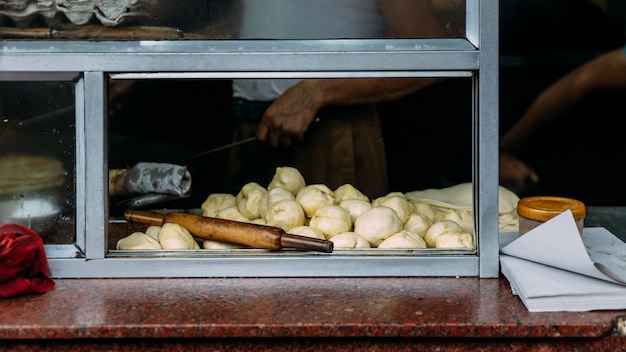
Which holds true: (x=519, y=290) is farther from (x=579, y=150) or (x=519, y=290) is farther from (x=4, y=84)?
(x=579, y=150)

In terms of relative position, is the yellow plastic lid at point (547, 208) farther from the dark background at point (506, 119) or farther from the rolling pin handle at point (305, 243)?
the dark background at point (506, 119)

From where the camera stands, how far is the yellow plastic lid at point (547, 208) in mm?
1744

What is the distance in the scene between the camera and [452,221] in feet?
6.38

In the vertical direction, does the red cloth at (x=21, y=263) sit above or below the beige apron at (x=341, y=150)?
below

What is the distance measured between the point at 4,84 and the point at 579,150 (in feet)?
12.4

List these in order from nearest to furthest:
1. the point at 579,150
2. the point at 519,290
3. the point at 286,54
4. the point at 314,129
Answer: the point at 519,290, the point at 286,54, the point at 314,129, the point at 579,150

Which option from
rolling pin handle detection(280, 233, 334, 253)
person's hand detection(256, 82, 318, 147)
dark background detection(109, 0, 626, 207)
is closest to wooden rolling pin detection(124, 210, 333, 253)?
rolling pin handle detection(280, 233, 334, 253)

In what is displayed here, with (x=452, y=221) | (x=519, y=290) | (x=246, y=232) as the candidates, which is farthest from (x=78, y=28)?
(x=519, y=290)

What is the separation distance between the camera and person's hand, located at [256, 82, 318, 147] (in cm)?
298

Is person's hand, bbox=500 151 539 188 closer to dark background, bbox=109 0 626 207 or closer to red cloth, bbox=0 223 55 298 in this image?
A: dark background, bbox=109 0 626 207

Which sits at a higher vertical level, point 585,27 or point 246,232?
point 585,27

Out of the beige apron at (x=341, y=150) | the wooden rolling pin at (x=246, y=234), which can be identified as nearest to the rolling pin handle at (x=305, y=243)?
the wooden rolling pin at (x=246, y=234)

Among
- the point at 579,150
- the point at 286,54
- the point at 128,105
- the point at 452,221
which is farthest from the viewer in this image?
→ the point at 579,150

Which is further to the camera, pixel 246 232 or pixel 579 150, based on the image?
pixel 579 150
